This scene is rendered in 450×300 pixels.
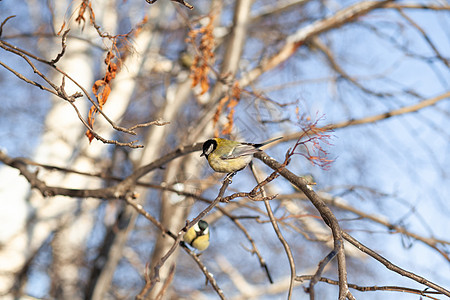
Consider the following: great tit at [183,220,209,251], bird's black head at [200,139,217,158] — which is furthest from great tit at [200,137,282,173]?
great tit at [183,220,209,251]

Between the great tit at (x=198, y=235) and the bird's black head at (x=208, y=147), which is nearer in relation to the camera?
the bird's black head at (x=208, y=147)

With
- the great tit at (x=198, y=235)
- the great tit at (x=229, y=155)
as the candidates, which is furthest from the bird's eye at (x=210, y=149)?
the great tit at (x=198, y=235)

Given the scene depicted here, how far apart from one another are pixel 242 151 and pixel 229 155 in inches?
1.8

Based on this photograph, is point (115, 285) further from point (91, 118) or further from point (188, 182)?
point (91, 118)

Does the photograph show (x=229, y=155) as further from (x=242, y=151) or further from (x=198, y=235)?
(x=198, y=235)

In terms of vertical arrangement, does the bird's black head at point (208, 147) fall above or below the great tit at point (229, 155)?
above

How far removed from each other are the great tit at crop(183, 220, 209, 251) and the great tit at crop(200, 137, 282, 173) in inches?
13.8

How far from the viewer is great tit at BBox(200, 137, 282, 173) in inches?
47.2

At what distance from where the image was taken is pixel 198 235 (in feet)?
4.96

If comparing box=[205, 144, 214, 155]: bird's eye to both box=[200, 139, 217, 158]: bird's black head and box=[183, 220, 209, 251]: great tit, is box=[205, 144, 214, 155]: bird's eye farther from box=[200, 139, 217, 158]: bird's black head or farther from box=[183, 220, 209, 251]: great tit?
box=[183, 220, 209, 251]: great tit

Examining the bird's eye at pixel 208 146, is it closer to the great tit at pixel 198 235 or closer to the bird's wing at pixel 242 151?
the bird's wing at pixel 242 151

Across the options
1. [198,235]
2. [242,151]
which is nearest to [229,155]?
[242,151]

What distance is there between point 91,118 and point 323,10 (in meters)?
3.11

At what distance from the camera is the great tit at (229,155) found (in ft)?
3.93
